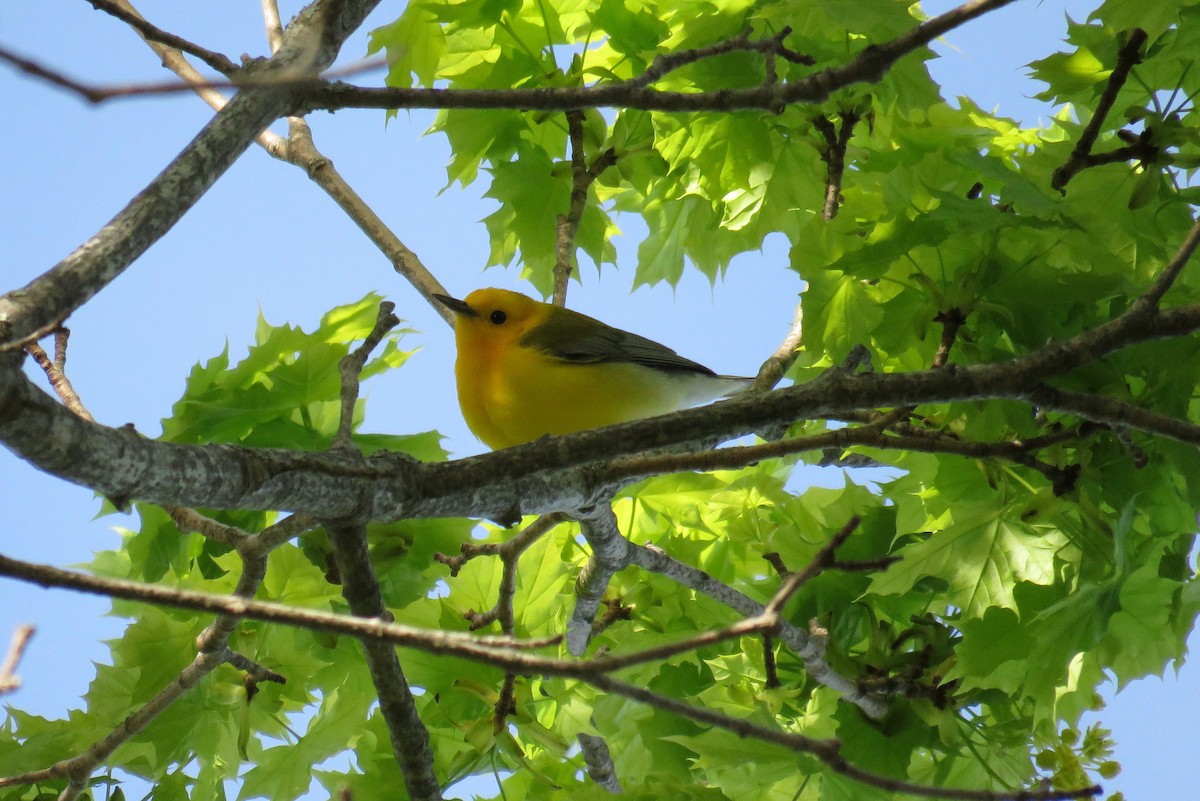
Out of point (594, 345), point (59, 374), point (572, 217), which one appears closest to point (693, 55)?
point (572, 217)

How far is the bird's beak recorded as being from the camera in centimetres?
384

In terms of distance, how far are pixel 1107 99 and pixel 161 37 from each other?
6.72 ft

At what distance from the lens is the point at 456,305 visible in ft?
12.9

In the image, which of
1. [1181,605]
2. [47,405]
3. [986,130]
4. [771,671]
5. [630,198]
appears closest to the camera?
[47,405]

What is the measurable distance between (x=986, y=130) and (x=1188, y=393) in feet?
4.32

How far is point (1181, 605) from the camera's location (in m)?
2.46

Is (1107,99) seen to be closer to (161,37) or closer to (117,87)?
(161,37)

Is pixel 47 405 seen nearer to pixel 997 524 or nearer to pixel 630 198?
pixel 997 524

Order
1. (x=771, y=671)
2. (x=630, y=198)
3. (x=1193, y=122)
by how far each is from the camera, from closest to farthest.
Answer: (x=1193, y=122)
(x=771, y=671)
(x=630, y=198)

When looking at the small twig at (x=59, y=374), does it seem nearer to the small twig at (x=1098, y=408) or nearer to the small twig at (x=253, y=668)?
the small twig at (x=253, y=668)

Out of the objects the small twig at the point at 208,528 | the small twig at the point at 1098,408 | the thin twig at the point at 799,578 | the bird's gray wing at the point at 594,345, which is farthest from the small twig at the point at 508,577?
the thin twig at the point at 799,578

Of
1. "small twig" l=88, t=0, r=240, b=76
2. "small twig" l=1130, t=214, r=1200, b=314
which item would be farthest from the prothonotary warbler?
"small twig" l=1130, t=214, r=1200, b=314

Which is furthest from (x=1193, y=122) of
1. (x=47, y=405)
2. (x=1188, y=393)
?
(x=47, y=405)

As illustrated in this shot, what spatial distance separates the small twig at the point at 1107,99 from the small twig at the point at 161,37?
1.93 meters
